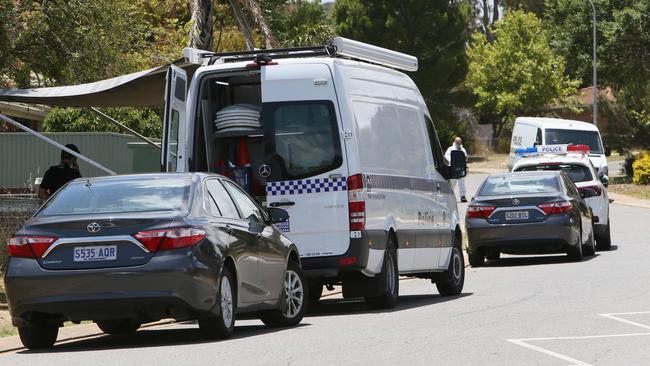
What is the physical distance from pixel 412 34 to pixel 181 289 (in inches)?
2261

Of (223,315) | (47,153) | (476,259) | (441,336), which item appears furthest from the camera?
(47,153)

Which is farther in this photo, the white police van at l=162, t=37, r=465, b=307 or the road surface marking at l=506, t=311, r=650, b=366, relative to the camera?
the white police van at l=162, t=37, r=465, b=307

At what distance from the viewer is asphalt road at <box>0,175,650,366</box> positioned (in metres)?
10.5

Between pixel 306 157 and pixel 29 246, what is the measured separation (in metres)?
3.84

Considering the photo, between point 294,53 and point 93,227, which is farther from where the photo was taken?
point 294,53

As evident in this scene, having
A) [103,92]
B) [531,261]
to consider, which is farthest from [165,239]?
[531,261]

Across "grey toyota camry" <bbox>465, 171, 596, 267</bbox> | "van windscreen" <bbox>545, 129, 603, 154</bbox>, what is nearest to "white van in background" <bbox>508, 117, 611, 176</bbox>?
"van windscreen" <bbox>545, 129, 603, 154</bbox>

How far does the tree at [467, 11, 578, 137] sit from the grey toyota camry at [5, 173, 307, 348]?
67595 mm

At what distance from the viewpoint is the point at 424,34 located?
6812 centimetres

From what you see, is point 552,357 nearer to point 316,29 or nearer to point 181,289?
point 181,289

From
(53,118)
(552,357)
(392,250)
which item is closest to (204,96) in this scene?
(392,250)

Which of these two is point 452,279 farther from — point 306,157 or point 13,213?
point 13,213

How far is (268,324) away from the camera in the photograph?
44.3ft

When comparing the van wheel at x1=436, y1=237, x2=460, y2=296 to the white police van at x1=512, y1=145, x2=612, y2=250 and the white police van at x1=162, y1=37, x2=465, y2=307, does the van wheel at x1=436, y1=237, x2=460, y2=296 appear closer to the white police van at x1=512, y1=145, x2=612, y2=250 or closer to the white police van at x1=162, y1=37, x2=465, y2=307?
the white police van at x1=162, y1=37, x2=465, y2=307
